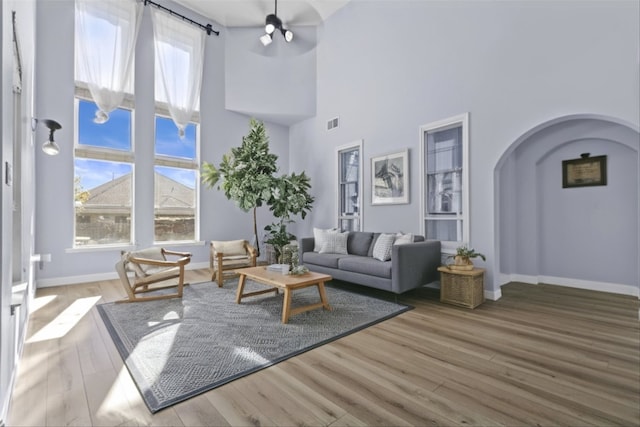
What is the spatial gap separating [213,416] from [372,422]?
85cm

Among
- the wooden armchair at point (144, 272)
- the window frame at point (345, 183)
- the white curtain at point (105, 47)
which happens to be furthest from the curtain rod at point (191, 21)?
the wooden armchair at point (144, 272)

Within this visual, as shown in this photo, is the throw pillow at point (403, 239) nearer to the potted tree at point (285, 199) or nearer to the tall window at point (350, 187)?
the tall window at point (350, 187)

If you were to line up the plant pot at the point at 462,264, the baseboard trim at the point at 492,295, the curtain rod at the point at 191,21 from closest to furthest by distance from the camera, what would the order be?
the plant pot at the point at 462,264 → the baseboard trim at the point at 492,295 → the curtain rod at the point at 191,21

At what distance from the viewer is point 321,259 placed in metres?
4.61

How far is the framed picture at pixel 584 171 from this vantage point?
423 cm

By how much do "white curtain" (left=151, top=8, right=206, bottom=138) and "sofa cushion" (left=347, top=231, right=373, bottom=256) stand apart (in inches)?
147

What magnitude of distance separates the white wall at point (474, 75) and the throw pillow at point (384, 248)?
704mm

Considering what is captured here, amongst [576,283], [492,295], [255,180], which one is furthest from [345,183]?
[576,283]

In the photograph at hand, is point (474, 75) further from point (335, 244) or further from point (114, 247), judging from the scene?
point (114, 247)

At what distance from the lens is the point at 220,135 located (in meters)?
6.29

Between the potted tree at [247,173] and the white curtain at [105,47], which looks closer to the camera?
the white curtain at [105,47]

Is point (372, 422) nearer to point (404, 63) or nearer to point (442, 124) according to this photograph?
point (442, 124)

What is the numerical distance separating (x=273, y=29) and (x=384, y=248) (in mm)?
4708

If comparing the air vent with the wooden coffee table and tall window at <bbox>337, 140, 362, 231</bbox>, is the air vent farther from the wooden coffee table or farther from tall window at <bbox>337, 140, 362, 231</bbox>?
the wooden coffee table
